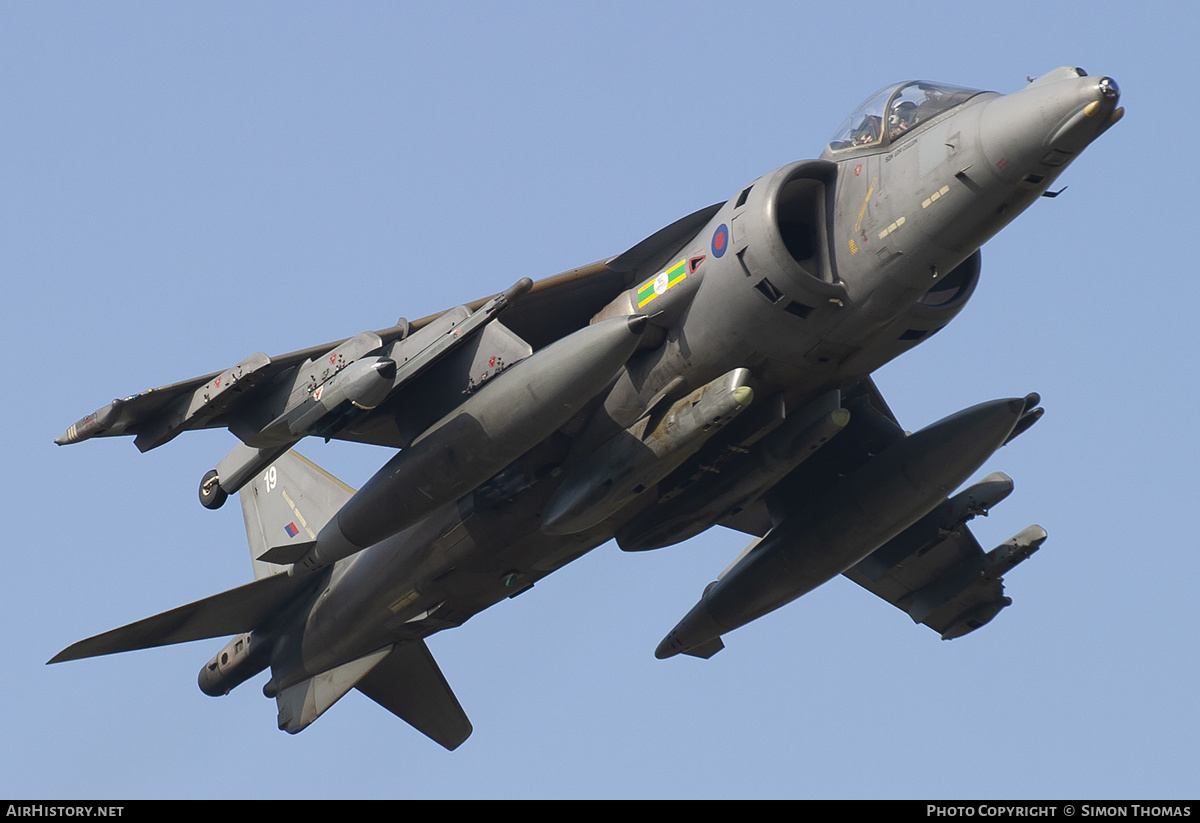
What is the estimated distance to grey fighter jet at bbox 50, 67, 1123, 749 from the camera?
14.3 m

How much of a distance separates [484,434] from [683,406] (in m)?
1.98

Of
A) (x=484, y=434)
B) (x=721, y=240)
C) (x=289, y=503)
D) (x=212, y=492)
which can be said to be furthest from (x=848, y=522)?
(x=289, y=503)

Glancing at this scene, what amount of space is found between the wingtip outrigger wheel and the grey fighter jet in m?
0.02

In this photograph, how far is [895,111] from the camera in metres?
14.8

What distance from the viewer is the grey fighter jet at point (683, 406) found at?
14.3 metres

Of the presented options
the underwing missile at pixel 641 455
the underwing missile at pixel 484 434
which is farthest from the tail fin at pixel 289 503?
the underwing missile at pixel 641 455

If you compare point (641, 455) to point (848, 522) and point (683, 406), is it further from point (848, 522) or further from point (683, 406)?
point (848, 522)

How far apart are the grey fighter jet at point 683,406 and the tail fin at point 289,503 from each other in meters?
1.82

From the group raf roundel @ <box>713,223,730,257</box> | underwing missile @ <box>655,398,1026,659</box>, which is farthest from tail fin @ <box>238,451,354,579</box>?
raf roundel @ <box>713,223,730,257</box>

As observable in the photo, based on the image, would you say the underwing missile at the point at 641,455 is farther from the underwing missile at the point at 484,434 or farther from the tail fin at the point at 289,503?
the tail fin at the point at 289,503

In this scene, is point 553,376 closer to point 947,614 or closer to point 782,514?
point 782,514

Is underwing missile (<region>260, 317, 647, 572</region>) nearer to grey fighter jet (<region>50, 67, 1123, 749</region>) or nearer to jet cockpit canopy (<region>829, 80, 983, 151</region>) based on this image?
grey fighter jet (<region>50, 67, 1123, 749</region>)
